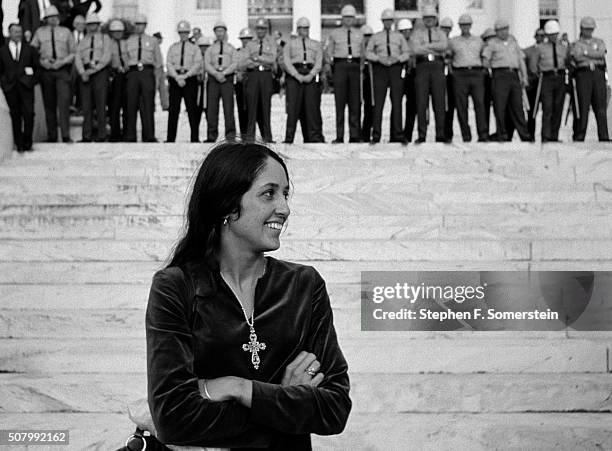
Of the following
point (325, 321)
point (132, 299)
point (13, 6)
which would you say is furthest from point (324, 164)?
point (13, 6)

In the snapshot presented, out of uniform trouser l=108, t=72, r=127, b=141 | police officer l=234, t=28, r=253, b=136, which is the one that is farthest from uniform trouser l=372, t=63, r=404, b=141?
uniform trouser l=108, t=72, r=127, b=141

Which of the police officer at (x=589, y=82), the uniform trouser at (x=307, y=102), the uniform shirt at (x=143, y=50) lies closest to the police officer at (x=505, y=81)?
the police officer at (x=589, y=82)

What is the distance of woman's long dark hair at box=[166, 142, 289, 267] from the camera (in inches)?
98.1

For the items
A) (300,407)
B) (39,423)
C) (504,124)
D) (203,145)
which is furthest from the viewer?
(504,124)

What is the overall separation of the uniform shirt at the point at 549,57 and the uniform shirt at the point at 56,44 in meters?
6.49

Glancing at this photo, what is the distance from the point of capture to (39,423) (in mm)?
5965

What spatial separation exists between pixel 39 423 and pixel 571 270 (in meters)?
4.28

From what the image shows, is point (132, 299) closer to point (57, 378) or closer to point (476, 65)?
point (57, 378)

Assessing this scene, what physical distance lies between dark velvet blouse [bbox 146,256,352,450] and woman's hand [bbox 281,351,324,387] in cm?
2

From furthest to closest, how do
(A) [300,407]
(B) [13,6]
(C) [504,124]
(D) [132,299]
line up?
1. (B) [13,6]
2. (C) [504,124]
3. (D) [132,299]
4. (A) [300,407]

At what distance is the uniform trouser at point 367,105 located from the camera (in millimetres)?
13750

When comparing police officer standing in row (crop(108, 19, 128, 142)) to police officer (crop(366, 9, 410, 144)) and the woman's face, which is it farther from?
the woman's face

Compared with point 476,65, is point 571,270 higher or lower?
lower

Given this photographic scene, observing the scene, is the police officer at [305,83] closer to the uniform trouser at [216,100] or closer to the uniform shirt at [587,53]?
the uniform trouser at [216,100]
